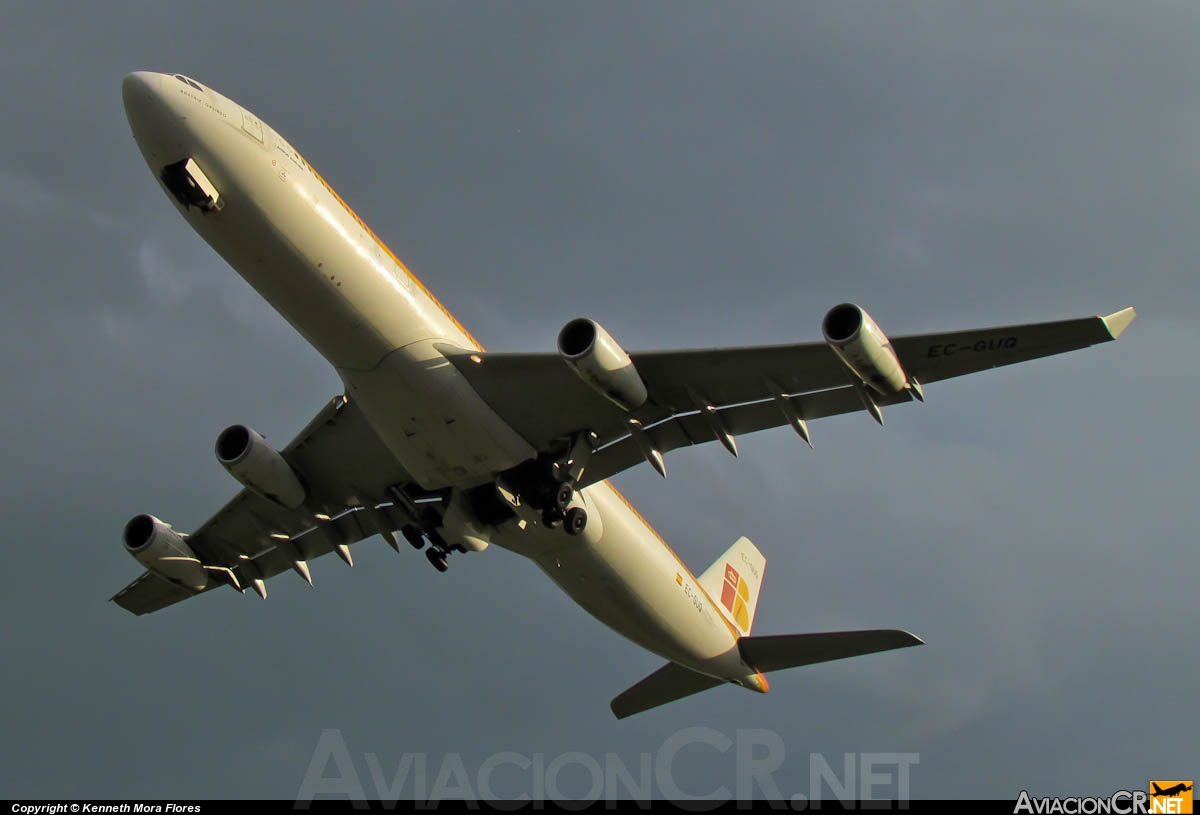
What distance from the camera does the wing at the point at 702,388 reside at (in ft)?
78.0

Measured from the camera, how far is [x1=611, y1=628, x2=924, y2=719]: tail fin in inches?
1228

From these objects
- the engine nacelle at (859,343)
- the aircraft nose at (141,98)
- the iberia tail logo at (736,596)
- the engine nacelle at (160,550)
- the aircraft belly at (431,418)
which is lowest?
the engine nacelle at (160,550)

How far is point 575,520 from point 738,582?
12.7m

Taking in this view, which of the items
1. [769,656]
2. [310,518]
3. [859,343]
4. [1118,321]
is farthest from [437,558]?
[1118,321]

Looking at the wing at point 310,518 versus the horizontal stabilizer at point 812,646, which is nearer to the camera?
the wing at point 310,518

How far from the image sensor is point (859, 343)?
22578 millimetres

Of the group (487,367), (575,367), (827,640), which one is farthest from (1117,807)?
(487,367)

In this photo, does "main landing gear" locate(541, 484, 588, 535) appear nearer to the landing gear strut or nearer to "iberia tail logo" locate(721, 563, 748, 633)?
the landing gear strut

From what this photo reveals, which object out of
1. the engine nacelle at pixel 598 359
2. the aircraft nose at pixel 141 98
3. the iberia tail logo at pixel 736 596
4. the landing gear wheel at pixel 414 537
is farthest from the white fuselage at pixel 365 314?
the iberia tail logo at pixel 736 596

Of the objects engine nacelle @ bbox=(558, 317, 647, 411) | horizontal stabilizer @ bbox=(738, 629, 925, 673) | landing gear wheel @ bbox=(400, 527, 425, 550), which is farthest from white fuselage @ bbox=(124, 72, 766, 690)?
horizontal stabilizer @ bbox=(738, 629, 925, 673)

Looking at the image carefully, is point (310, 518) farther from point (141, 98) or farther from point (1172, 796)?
point (1172, 796)

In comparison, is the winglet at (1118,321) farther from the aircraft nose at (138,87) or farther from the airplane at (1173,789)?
the aircraft nose at (138,87)

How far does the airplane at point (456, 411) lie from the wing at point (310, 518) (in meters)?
0.06

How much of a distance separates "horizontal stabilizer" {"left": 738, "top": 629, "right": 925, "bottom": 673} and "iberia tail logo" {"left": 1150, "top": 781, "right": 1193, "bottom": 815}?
689cm
